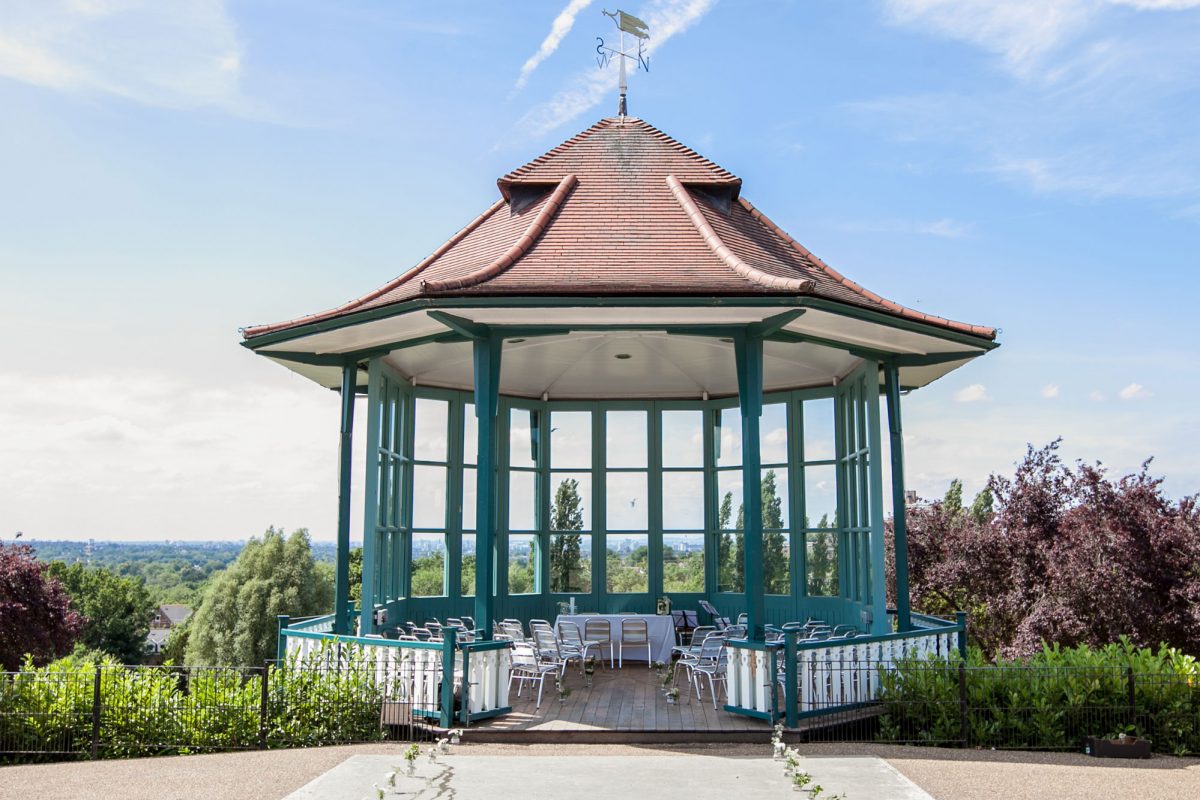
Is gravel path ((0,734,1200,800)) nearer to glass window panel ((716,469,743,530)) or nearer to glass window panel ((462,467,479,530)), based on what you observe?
glass window panel ((462,467,479,530))

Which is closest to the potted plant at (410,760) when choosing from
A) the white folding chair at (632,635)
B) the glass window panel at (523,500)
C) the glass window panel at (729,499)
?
the white folding chair at (632,635)

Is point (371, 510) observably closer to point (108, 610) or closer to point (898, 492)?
point (898, 492)

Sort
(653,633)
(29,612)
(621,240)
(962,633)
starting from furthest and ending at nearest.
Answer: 1. (29,612)
2. (653,633)
3. (962,633)
4. (621,240)

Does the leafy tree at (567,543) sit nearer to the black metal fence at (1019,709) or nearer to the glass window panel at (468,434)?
the glass window panel at (468,434)

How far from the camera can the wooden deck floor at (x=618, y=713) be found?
918cm

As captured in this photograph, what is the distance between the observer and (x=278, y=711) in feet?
30.5

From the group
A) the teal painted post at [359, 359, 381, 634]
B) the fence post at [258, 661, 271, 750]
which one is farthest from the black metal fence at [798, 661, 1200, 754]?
the teal painted post at [359, 359, 381, 634]

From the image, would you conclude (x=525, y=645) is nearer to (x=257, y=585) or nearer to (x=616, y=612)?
(x=616, y=612)

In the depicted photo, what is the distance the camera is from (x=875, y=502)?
12.2 meters

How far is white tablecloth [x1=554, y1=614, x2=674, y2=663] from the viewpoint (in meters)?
13.5

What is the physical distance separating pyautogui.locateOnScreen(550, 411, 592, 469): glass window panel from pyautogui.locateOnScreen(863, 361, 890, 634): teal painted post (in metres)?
4.85

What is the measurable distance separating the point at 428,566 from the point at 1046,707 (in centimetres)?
848

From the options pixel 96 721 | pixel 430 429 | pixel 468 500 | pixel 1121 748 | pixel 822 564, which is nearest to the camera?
pixel 1121 748

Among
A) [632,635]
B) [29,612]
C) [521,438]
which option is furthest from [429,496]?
[29,612]
